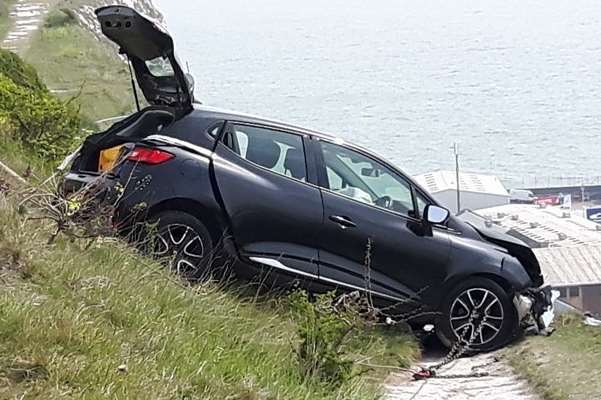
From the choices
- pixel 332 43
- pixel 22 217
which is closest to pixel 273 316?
pixel 22 217

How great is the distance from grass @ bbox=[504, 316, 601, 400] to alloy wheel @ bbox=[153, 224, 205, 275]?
258 centimetres

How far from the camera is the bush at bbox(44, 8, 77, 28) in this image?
130ft

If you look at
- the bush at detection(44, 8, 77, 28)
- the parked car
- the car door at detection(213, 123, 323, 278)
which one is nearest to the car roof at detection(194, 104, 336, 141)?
the car door at detection(213, 123, 323, 278)

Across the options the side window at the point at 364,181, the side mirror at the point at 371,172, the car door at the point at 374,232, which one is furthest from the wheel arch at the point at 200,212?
the side mirror at the point at 371,172

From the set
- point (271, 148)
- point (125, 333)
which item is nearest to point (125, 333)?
point (125, 333)

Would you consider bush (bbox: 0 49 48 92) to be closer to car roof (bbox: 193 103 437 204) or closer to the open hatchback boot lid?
the open hatchback boot lid

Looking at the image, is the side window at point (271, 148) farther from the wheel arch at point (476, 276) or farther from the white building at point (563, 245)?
the white building at point (563, 245)

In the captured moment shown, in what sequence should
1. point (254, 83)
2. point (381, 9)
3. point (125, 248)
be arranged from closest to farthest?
point (125, 248) → point (254, 83) → point (381, 9)

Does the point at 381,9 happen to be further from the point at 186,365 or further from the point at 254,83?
the point at 186,365

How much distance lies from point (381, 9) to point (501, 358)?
366ft

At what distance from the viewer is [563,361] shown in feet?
25.4

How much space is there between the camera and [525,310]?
27.7ft

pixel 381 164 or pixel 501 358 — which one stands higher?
pixel 381 164

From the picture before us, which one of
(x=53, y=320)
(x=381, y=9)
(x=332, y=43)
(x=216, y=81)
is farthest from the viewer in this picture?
(x=381, y=9)
